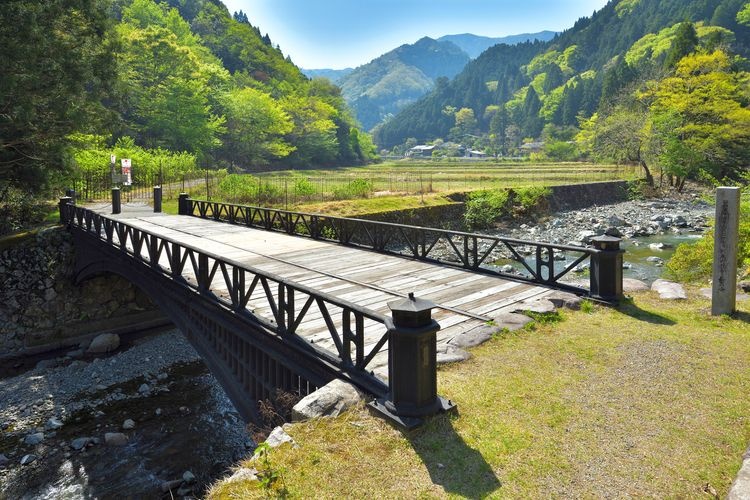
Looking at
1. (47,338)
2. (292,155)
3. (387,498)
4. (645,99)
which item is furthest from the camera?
(292,155)

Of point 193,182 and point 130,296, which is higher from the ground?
point 193,182

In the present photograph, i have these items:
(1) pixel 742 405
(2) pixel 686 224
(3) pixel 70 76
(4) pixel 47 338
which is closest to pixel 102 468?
(4) pixel 47 338

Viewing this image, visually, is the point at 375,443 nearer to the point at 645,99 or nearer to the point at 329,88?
the point at 645,99

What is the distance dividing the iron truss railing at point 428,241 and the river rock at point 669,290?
1538 millimetres

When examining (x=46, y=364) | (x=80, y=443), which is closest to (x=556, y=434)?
(x=80, y=443)

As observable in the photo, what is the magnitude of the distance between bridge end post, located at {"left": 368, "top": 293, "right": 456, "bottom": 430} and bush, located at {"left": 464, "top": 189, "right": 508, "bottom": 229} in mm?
29617

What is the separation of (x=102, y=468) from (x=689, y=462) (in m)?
11.3

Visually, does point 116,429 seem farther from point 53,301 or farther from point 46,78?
point 46,78

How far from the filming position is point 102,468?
35.4 ft

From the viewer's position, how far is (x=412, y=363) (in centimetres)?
501

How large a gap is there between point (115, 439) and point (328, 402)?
29.4ft

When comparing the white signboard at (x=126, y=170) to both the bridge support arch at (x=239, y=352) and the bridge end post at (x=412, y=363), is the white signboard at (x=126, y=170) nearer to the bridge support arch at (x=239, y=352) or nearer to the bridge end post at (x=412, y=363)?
the bridge support arch at (x=239, y=352)

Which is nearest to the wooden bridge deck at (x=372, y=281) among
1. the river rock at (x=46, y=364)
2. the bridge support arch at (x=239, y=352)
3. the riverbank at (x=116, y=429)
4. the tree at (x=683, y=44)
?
the bridge support arch at (x=239, y=352)

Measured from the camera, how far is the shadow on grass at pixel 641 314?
26.2 feet
